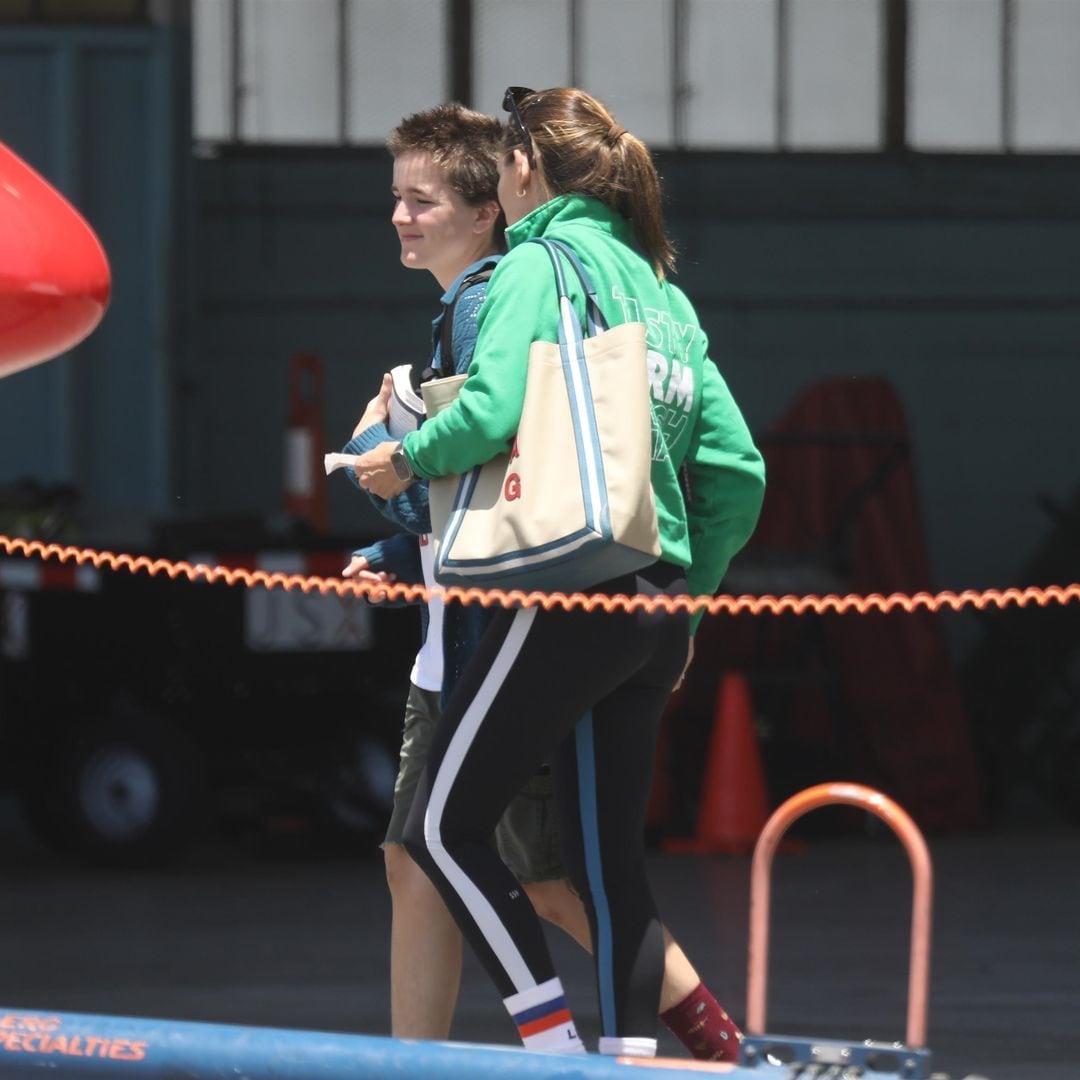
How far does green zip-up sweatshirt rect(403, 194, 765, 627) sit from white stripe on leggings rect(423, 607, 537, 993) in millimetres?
282

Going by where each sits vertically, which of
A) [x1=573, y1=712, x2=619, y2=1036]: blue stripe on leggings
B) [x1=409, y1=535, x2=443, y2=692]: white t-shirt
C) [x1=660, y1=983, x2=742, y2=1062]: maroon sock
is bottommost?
[x1=660, y1=983, x2=742, y2=1062]: maroon sock

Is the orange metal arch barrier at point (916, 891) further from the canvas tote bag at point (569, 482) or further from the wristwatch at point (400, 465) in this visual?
the wristwatch at point (400, 465)

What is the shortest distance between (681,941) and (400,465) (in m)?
3.27

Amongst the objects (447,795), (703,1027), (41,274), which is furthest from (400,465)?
(703,1027)

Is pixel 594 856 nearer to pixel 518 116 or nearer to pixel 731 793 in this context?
pixel 518 116

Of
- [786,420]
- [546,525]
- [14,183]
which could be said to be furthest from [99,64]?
[546,525]

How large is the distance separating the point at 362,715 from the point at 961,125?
566cm

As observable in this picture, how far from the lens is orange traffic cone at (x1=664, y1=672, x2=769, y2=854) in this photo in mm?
8312

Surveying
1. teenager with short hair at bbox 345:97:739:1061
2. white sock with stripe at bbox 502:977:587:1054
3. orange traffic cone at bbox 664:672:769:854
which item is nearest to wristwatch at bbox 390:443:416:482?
teenager with short hair at bbox 345:97:739:1061

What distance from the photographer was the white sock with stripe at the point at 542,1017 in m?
3.54

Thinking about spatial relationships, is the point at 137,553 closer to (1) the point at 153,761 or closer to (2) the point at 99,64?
(1) the point at 153,761

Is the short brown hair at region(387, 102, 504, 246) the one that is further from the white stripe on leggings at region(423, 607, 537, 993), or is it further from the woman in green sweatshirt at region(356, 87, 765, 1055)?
the white stripe on leggings at region(423, 607, 537, 993)

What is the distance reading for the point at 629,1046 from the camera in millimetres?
3510

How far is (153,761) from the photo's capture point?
7.83m
